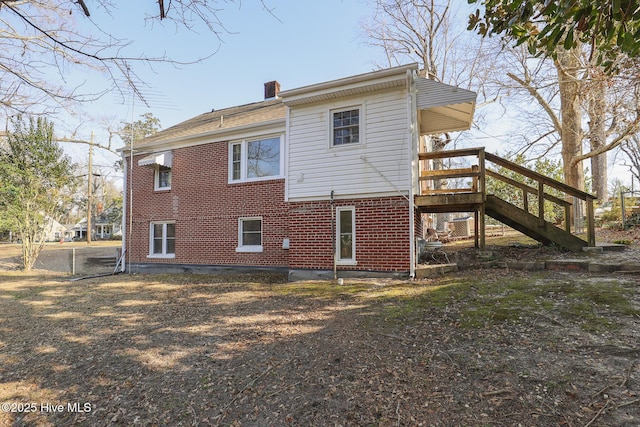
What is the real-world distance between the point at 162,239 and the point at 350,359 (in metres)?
10.9

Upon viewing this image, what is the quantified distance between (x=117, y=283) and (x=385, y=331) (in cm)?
907

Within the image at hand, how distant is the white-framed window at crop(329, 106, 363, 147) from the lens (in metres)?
8.59

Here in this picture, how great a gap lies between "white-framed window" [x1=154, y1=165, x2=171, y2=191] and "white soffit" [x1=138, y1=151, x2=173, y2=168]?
46 centimetres

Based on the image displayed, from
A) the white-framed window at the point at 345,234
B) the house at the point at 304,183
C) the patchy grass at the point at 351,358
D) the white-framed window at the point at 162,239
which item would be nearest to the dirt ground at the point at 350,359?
the patchy grass at the point at 351,358

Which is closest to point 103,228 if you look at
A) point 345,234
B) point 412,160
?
point 345,234

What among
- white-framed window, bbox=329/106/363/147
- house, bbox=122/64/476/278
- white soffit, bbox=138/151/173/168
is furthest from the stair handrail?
white soffit, bbox=138/151/173/168

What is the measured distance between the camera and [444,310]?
207 inches

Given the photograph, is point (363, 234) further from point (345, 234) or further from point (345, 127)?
point (345, 127)

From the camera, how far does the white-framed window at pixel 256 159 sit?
1065 centimetres

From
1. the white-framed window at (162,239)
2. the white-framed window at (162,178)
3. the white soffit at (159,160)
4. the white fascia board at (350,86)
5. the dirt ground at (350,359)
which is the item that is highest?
the white fascia board at (350,86)

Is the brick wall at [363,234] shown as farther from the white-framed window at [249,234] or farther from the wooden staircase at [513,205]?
the white-framed window at [249,234]

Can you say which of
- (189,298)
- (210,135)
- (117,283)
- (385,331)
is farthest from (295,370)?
(210,135)

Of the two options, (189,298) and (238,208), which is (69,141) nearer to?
(238,208)

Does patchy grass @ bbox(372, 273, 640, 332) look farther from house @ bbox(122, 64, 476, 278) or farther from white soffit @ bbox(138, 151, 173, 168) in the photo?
white soffit @ bbox(138, 151, 173, 168)
